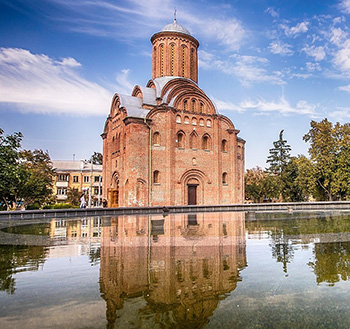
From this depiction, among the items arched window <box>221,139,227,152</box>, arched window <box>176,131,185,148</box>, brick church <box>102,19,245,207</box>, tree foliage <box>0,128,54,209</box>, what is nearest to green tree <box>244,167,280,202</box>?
brick church <box>102,19,245,207</box>

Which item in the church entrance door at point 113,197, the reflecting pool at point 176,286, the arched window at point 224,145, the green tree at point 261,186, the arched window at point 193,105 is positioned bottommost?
the reflecting pool at point 176,286

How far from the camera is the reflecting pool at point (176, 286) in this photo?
9.91 ft

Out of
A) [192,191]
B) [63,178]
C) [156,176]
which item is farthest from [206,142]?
[63,178]

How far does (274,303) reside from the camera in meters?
3.43

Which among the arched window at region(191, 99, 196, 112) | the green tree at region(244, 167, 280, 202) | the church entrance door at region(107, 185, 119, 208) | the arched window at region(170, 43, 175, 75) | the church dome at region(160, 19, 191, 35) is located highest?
the church dome at region(160, 19, 191, 35)

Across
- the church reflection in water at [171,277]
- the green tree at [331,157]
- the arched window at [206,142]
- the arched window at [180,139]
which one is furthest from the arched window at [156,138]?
the church reflection in water at [171,277]

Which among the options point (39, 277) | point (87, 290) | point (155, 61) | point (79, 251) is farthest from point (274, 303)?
point (155, 61)

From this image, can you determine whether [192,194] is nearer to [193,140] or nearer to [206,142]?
[193,140]

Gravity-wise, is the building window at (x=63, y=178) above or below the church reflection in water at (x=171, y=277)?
above

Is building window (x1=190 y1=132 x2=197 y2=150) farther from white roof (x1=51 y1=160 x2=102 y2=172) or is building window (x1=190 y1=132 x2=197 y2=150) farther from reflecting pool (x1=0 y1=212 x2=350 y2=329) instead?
white roof (x1=51 y1=160 x2=102 y2=172)

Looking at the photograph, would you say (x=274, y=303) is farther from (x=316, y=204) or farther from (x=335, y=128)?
(x=335, y=128)

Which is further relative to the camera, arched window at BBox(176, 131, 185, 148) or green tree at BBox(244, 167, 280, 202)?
green tree at BBox(244, 167, 280, 202)

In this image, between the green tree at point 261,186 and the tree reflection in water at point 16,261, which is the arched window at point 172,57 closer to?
the green tree at point 261,186

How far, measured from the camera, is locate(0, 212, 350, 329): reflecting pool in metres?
3.02
